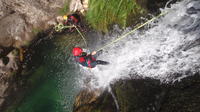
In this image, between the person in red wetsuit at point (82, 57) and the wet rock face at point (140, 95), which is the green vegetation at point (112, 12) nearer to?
the person in red wetsuit at point (82, 57)

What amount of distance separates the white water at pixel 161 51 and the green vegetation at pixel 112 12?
0.59m

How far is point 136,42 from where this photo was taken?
7672mm

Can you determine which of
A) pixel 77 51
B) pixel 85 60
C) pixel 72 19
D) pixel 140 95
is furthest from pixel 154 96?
pixel 72 19

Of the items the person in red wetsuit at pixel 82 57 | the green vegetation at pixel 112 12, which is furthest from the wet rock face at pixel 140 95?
the green vegetation at pixel 112 12

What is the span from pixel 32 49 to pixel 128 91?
5933 mm

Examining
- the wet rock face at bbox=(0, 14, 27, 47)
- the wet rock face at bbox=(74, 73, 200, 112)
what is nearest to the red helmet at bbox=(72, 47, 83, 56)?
the wet rock face at bbox=(74, 73, 200, 112)

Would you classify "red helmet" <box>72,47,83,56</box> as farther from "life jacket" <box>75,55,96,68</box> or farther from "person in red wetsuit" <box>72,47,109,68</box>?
"life jacket" <box>75,55,96,68</box>

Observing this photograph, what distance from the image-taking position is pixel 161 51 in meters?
6.69

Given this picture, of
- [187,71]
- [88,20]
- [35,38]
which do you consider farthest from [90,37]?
[187,71]

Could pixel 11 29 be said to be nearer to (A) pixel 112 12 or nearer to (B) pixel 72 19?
(B) pixel 72 19

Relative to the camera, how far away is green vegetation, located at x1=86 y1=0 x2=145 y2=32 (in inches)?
293

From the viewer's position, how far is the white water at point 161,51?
230 inches

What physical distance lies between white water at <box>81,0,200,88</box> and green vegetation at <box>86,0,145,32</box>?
593 millimetres

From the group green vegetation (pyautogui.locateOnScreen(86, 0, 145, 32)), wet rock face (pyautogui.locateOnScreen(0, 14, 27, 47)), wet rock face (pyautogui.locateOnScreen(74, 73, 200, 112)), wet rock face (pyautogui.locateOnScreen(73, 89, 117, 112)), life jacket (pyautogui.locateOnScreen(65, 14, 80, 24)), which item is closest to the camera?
wet rock face (pyautogui.locateOnScreen(74, 73, 200, 112))
